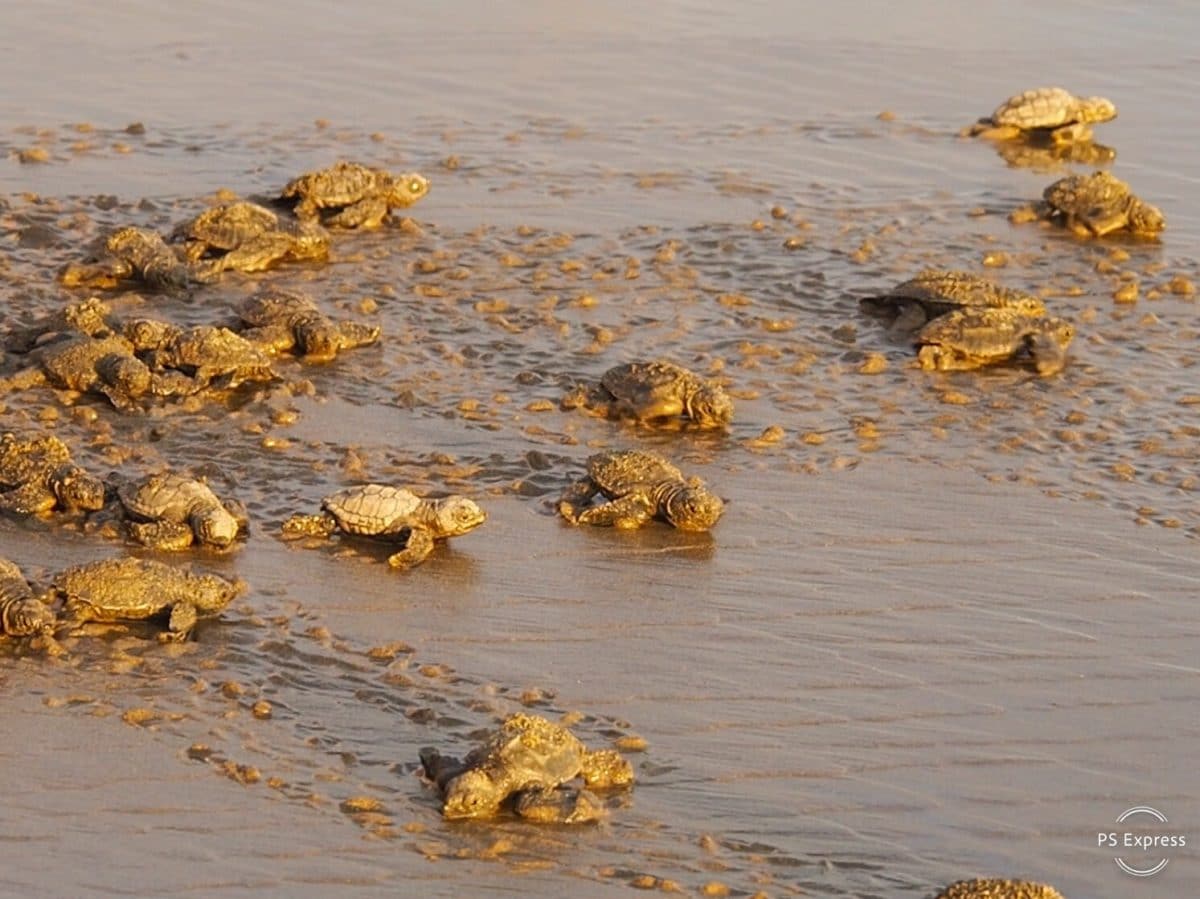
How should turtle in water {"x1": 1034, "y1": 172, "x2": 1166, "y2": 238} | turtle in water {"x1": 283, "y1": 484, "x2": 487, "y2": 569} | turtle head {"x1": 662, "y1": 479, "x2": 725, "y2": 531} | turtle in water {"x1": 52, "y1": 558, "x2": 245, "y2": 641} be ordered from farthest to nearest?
turtle in water {"x1": 1034, "y1": 172, "x2": 1166, "y2": 238} → turtle head {"x1": 662, "y1": 479, "x2": 725, "y2": 531} → turtle in water {"x1": 283, "y1": 484, "x2": 487, "y2": 569} → turtle in water {"x1": 52, "y1": 558, "x2": 245, "y2": 641}

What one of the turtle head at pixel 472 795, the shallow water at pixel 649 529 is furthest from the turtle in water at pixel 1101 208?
the turtle head at pixel 472 795

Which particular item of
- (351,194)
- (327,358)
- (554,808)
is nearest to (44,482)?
(327,358)

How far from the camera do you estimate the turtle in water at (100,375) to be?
906 centimetres

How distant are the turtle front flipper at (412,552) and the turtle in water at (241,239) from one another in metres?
3.62

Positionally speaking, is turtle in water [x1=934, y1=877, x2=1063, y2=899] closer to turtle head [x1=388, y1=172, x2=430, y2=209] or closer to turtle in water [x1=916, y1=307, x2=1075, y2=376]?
turtle in water [x1=916, y1=307, x2=1075, y2=376]

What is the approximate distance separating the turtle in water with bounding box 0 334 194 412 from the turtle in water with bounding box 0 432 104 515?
98 cm

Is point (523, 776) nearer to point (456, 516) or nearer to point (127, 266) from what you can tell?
point (456, 516)

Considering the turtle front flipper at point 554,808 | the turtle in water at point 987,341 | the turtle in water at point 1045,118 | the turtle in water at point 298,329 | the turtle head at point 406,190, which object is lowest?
the turtle front flipper at point 554,808

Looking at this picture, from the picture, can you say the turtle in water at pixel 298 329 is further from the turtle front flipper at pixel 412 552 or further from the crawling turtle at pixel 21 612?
the crawling turtle at pixel 21 612

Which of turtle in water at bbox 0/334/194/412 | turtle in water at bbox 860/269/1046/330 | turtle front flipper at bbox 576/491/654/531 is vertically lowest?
turtle front flipper at bbox 576/491/654/531

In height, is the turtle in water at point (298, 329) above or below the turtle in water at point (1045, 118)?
below

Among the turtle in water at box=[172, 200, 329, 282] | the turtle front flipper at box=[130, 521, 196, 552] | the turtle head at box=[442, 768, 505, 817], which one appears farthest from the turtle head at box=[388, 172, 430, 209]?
the turtle head at box=[442, 768, 505, 817]

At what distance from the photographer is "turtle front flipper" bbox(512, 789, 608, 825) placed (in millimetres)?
5961

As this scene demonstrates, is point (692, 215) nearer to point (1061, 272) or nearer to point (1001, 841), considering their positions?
point (1061, 272)
